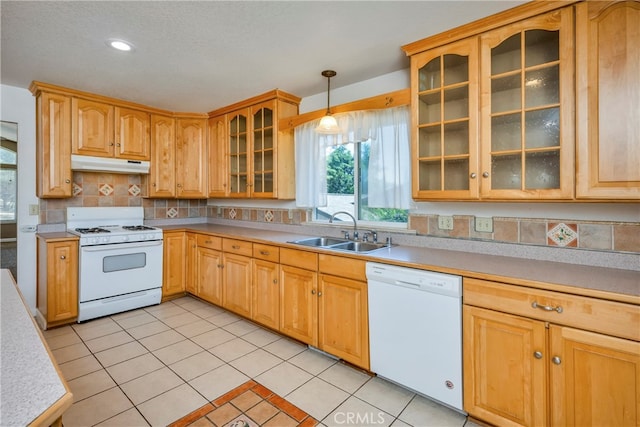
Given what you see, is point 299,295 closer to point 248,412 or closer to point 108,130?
point 248,412

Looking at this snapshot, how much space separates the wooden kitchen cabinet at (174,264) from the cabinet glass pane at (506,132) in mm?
3432

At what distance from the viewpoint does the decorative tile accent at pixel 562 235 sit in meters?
1.85

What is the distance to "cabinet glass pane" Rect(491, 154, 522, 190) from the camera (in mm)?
1864

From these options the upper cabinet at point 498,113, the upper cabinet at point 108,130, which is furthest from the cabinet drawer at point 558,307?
the upper cabinet at point 108,130

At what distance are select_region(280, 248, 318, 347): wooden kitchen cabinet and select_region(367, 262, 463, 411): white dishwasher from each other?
1.71 feet

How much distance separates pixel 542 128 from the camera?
178 cm

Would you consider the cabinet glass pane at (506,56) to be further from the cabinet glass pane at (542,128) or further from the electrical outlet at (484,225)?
the electrical outlet at (484,225)

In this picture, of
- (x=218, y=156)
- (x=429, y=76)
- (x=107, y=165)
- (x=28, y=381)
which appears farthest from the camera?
(x=218, y=156)

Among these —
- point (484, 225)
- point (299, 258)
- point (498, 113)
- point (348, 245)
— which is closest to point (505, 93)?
point (498, 113)

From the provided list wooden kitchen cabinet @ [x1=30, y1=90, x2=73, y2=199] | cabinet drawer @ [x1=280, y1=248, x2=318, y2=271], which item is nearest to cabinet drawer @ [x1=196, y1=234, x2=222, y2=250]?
cabinet drawer @ [x1=280, y1=248, x2=318, y2=271]

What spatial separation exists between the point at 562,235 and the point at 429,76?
1337mm

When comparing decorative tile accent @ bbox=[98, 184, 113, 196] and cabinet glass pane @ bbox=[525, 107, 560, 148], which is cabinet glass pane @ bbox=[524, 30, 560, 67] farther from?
decorative tile accent @ bbox=[98, 184, 113, 196]

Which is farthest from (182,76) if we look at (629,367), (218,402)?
(629,367)

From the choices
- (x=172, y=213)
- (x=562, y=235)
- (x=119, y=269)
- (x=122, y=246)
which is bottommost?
(x=119, y=269)
